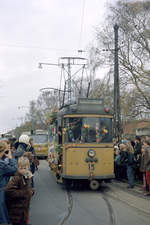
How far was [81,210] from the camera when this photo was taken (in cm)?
816

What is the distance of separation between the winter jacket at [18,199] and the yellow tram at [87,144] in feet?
19.6

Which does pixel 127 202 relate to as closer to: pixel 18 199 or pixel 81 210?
pixel 81 210

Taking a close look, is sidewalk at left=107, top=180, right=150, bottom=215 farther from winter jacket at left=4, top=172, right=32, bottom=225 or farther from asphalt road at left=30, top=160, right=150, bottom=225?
winter jacket at left=4, top=172, right=32, bottom=225

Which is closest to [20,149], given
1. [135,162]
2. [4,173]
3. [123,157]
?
[4,173]

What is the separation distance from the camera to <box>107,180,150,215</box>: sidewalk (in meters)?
8.57

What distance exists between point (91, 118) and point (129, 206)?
3.67 meters

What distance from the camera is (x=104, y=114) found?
11.4m

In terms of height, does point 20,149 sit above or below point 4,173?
above

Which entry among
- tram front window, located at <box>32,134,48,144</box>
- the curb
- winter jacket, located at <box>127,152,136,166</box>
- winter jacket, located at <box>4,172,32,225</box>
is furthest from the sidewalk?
tram front window, located at <box>32,134,48,144</box>

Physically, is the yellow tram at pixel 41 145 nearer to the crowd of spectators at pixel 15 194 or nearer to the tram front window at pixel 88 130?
the tram front window at pixel 88 130

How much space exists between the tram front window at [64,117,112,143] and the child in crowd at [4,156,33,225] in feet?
20.1

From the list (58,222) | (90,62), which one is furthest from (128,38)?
(58,222)

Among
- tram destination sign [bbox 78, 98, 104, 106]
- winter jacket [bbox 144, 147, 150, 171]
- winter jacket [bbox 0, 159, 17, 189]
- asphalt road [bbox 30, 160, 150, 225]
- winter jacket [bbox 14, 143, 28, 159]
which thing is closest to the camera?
winter jacket [bbox 0, 159, 17, 189]

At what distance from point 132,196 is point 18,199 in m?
5.87
